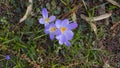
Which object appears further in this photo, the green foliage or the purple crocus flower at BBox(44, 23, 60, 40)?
the green foliage

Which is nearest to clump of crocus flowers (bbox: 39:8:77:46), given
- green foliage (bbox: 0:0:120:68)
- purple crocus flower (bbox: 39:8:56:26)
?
purple crocus flower (bbox: 39:8:56:26)

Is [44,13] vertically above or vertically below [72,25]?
above

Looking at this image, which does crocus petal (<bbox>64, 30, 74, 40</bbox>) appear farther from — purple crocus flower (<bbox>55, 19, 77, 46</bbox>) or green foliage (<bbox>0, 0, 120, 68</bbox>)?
green foliage (<bbox>0, 0, 120, 68</bbox>)

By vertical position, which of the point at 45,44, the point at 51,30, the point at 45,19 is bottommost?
the point at 45,44

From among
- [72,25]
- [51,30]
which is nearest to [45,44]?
[51,30]

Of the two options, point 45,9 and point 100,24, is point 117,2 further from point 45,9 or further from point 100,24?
point 45,9

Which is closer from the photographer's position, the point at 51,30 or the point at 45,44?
the point at 51,30

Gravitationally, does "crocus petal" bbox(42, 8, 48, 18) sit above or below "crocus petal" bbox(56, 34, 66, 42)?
above

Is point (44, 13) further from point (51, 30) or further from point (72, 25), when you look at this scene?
point (72, 25)
